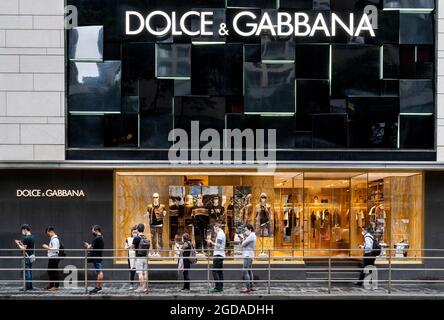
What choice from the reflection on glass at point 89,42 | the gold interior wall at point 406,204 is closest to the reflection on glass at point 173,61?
the reflection on glass at point 89,42

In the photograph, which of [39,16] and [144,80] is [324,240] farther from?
[39,16]

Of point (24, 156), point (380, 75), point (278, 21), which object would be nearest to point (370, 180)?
point (380, 75)

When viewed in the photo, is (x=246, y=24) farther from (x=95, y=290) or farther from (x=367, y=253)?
(x=95, y=290)

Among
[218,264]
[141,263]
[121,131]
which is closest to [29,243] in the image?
[141,263]

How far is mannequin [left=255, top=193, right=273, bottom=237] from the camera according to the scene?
67.2 feet

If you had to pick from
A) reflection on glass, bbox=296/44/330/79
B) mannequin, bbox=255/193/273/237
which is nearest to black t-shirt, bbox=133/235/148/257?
mannequin, bbox=255/193/273/237

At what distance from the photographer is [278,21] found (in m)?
20.0

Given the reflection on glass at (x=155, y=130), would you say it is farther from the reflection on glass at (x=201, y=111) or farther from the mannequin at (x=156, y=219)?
the mannequin at (x=156, y=219)

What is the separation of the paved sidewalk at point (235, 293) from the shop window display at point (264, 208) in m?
2.21

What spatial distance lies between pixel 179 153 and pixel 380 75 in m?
6.44

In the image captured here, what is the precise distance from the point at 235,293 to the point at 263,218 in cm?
390

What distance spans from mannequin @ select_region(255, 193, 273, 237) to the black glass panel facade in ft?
5.91

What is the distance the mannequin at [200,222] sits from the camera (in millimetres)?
20312
